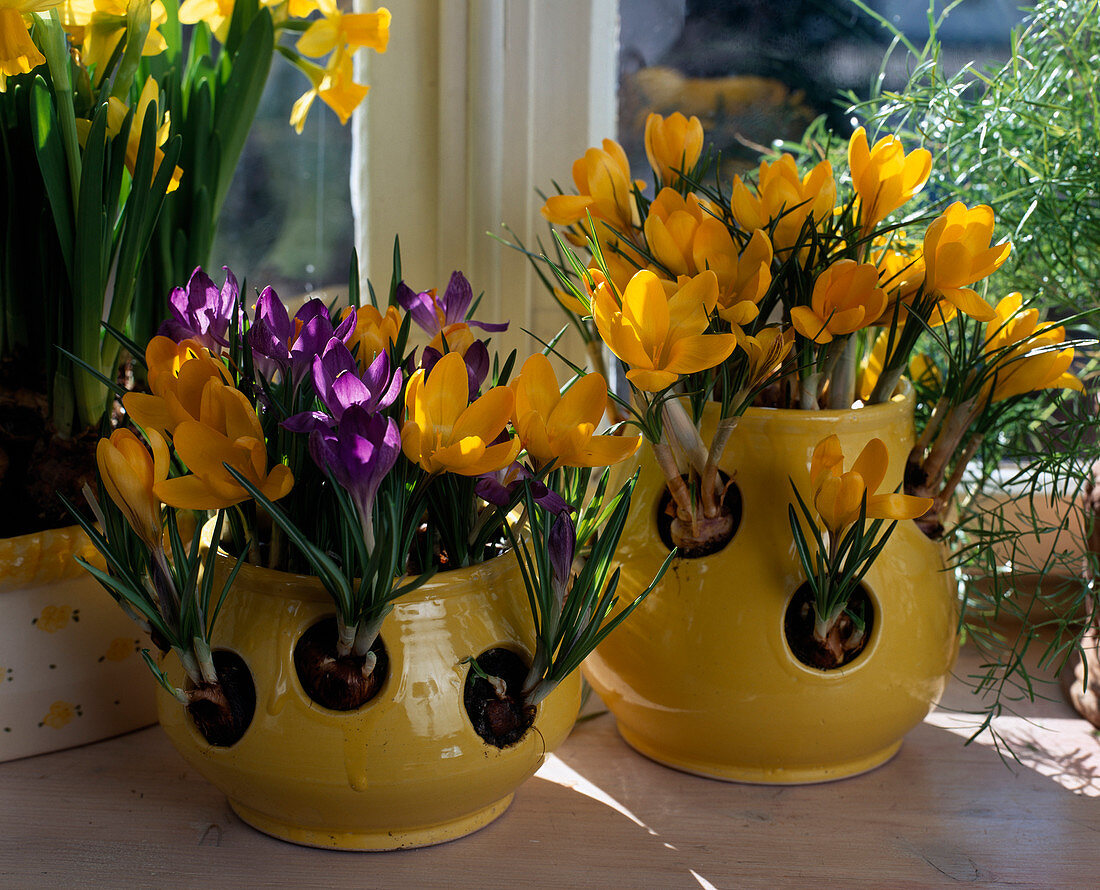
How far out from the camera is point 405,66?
2.43 feet

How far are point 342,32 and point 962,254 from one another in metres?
0.35

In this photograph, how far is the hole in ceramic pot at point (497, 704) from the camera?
434 millimetres

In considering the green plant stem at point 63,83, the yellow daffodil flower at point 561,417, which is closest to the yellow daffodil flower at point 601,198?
the yellow daffodil flower at point 561,417

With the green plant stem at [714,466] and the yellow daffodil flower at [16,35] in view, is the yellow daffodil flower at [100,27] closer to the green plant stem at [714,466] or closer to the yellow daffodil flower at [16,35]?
the yellow daffodil flower at [16,35]

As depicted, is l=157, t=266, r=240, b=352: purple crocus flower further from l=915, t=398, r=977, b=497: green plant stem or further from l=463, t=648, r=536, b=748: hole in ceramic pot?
l=915, t=398, r=977, b=497: green plant stem

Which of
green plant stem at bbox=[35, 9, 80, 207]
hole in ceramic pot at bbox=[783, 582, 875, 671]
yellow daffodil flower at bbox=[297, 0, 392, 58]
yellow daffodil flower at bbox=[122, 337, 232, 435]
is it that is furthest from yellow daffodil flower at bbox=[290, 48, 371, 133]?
hole in ceramic pot at bbox=[783, 582, 875, 671]

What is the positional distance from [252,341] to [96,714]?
0.27m

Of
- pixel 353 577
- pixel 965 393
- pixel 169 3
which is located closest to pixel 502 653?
pixel 353 577

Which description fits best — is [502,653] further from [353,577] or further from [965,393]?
[965,393]

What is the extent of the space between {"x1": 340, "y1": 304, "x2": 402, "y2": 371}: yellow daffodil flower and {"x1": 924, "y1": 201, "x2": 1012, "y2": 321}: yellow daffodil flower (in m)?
0.24

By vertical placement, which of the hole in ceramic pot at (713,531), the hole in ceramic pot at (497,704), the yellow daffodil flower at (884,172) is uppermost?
the yellow daffodil flower at (884,172)

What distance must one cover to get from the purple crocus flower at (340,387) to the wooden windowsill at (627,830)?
0.21 meters

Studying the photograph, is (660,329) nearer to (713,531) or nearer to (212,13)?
(713,531)

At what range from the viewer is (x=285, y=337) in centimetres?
43
